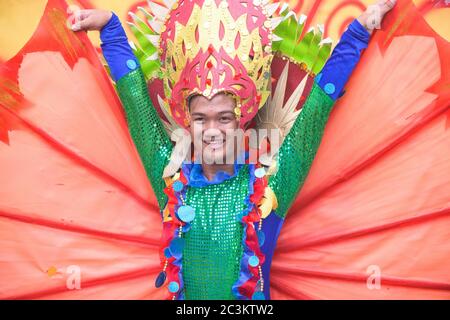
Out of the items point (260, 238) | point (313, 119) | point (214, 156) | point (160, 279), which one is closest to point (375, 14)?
point (313, 119)

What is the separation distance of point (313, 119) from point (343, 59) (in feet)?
0.75

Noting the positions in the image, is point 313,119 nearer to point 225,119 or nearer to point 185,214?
point 225,119

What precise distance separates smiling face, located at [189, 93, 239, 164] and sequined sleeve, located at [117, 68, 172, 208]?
19 cm

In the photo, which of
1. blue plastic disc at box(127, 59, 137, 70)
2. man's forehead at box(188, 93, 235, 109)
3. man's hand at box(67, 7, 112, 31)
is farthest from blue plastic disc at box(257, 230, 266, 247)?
man's hand at box(67, 7, 112, 31)

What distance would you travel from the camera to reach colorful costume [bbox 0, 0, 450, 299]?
2.01m

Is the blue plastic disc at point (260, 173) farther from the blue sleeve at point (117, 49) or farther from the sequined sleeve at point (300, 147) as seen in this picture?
the blue sleeve at point (117, 49)

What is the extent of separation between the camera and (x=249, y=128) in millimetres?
2225

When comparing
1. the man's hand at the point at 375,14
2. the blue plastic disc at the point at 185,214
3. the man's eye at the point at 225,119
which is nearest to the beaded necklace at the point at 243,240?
the blue plastic disc at the point at 185,214

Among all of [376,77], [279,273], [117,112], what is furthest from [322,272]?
[117,112]

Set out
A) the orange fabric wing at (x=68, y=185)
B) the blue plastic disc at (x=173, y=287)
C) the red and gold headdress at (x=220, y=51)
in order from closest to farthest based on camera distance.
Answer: the red and gold headdress at (x=220, y=51) < the blue plastic disc at (x=173, y=287) < the orange fabric wing at (x=68, y=185)

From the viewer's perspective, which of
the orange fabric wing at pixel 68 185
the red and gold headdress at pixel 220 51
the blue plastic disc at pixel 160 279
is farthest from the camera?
the orange fabric wing at pixel 68 185

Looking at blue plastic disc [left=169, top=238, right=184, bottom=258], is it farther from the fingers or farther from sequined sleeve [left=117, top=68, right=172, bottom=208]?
the fingers

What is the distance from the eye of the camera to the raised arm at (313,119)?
2074 millimetres

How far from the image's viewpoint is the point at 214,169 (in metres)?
2.16
